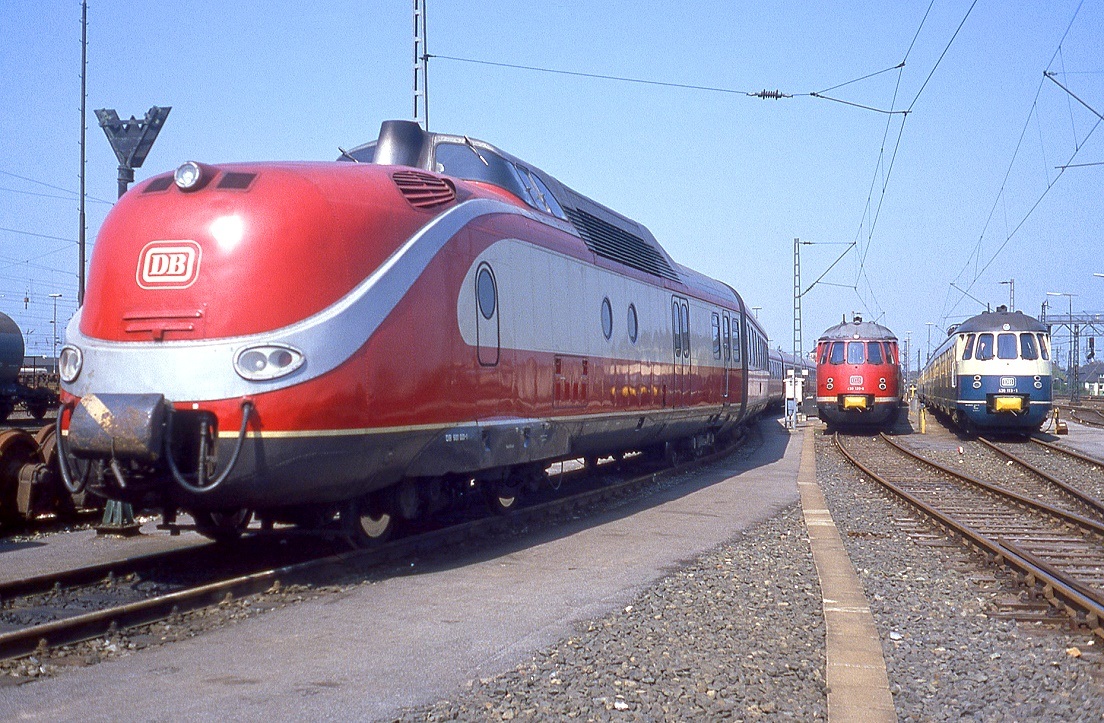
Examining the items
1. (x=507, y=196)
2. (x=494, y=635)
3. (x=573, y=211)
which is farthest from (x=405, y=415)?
(x=573, y=211)

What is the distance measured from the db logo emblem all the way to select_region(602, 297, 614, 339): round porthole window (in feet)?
19.8

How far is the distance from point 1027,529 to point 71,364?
380 inches

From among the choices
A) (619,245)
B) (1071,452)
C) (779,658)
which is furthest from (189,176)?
(1071,452)

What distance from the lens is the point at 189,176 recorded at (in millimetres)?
7086

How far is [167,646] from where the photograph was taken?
5.61 metres

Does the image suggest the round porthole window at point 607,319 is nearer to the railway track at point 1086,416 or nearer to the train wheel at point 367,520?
the train wheel at point 367,520

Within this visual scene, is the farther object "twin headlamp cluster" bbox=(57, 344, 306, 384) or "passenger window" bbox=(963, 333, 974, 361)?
"passenger window" bbox=(963, 333, 974, 361)

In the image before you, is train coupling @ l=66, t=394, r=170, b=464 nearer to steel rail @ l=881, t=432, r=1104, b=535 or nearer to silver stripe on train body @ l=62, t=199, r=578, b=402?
silver stripe on train body @ l=62, t=199, r=578, b=402

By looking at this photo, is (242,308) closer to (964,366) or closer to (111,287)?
(111,287)

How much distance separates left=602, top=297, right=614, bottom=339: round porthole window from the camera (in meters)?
12.1

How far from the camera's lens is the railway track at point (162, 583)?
5594 mm

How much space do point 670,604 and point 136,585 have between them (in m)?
3.74

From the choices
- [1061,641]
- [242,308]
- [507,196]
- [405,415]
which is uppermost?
[507,196]

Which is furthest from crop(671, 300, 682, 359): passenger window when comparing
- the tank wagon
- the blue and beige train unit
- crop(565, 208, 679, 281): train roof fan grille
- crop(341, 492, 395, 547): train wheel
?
the tank wagon
